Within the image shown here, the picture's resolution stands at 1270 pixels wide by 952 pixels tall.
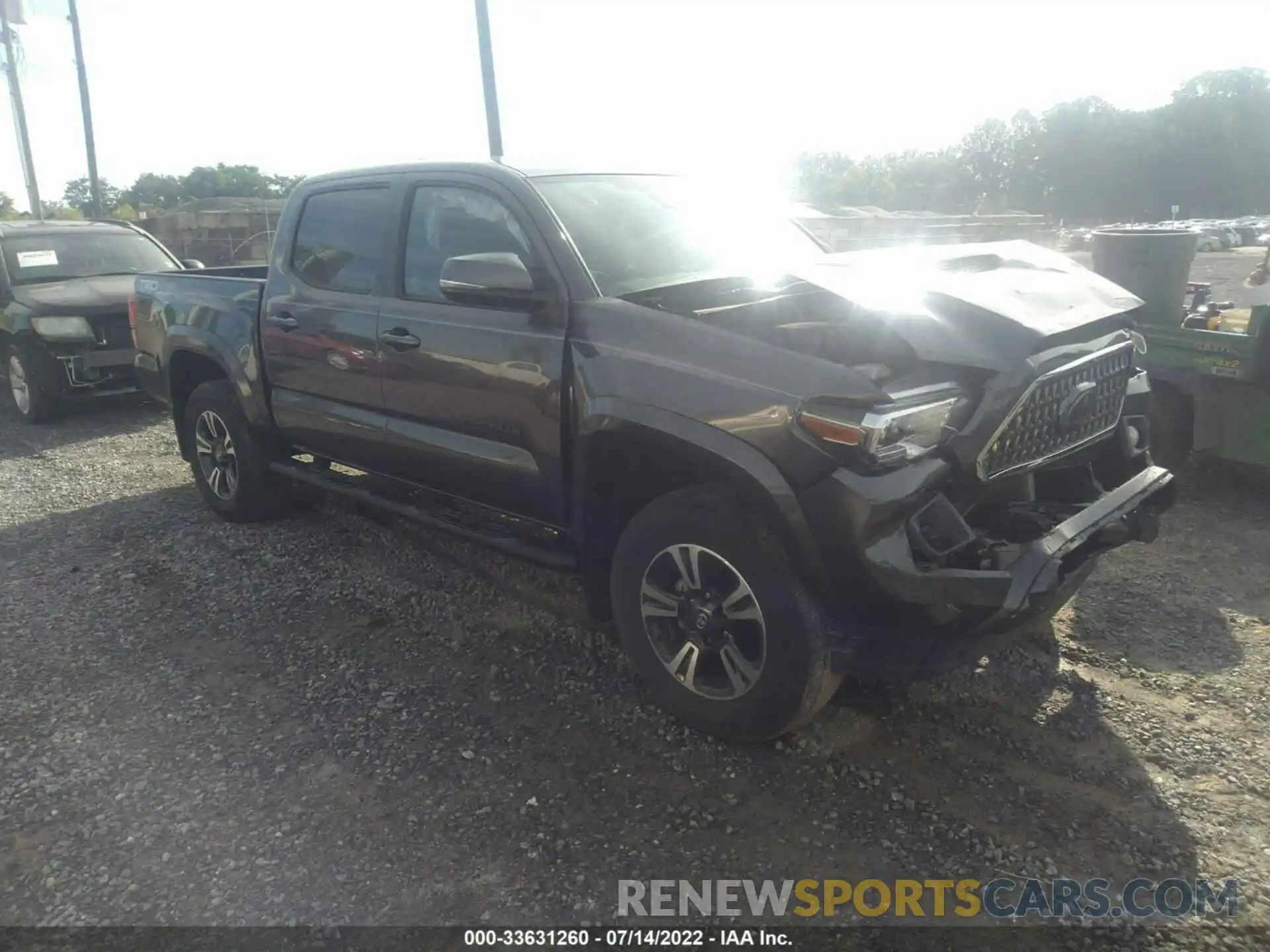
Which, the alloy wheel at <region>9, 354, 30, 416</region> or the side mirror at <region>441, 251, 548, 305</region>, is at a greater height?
the side mirror at <region>441, 251, 548, 305</region>

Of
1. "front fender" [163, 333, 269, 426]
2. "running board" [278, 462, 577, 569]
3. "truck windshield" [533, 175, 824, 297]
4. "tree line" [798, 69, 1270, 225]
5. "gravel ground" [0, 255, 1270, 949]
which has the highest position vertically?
"tree line" [798, 69, 1270, 225]

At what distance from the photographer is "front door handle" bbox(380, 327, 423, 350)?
4031 millimetres

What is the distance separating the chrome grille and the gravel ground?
0.98 metres

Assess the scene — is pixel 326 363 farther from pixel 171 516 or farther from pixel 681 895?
pixel 681 895

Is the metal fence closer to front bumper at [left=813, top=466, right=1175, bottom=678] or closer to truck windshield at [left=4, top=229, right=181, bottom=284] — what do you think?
truck windshield at [left=4, top=229, right=181, bottom=284]

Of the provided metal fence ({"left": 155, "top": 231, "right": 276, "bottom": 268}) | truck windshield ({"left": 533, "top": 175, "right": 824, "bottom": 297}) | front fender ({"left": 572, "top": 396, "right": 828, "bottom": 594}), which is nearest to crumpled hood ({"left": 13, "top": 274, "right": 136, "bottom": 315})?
truck windshield ({"left": 533, "top": 175, "right": 824, "bottom": 297})

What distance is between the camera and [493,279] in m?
3.38

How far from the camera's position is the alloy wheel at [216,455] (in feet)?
18.3

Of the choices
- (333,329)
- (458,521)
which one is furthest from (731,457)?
(333,329)

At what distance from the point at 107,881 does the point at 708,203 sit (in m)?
3.32

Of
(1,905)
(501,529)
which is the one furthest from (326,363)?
(1,905)

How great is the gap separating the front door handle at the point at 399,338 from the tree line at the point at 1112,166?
208ft

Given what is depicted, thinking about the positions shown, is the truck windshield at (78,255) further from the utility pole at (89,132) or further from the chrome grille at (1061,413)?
the utility pole at (89,132)

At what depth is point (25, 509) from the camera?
6.26 m
